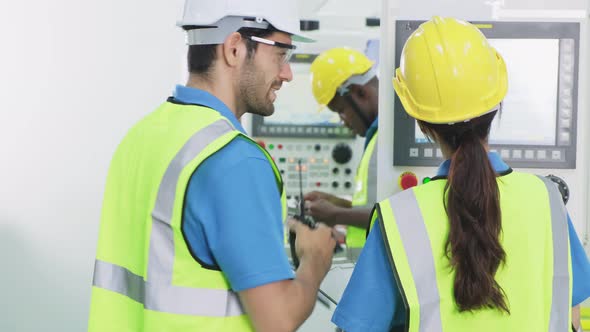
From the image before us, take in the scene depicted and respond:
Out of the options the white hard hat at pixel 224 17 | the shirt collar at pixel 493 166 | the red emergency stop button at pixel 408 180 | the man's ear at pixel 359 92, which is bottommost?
the red emergency stop button at pixel 408 180

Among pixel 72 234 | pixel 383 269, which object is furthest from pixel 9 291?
pixel 383 269

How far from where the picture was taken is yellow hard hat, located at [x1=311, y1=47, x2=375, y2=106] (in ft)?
9.53

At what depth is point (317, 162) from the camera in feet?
11.5

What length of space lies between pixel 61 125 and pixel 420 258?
1.59 metres

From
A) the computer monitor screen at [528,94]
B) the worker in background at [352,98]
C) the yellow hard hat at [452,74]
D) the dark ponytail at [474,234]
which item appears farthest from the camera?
the worker in background at [352,98]

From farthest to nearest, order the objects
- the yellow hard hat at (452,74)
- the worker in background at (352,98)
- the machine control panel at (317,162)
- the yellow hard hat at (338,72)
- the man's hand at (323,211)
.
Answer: the machine control panel at (317,162) < the yellow hard hat at (338,72) < the worker in background at (352,98) < the man's hand at (323,211) < the yellow hard hat at (452,74)

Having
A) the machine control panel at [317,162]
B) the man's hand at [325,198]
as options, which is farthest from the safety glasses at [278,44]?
the machine control panel at [317,162]

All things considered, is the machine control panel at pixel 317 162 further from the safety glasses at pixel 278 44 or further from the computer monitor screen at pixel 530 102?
the safety glasses at pixel 278 44

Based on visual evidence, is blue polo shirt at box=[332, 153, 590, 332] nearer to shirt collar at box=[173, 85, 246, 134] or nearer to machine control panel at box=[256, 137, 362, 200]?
shirt collar at box=[173, 85, 246, 134]

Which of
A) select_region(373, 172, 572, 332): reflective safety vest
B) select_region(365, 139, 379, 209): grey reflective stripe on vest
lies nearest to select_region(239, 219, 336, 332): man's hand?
select_region(373, 172, 572, 332): reflective safety vest

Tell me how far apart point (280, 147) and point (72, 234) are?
131 cm

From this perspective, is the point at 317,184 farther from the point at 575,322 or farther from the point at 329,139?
the point at 575,322

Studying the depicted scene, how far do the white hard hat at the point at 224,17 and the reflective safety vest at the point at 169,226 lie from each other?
0.13 m

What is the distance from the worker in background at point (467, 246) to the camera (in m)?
1.07
